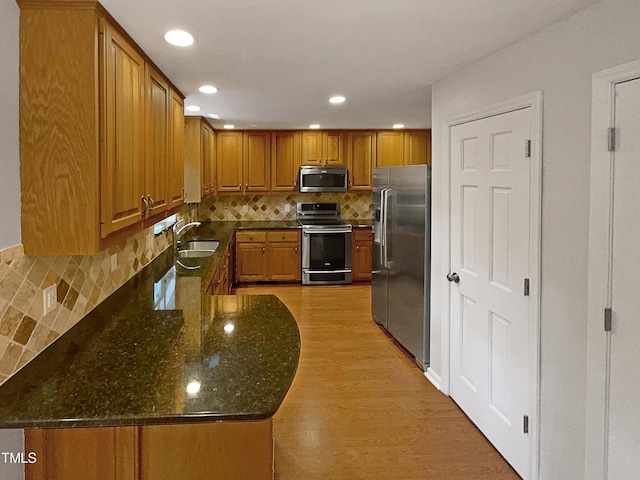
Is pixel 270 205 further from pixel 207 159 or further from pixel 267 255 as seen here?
pixel 207 159

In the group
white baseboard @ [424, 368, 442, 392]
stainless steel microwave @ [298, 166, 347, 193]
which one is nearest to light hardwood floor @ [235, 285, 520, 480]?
white baseboard @ [424, 368, 442, 392]

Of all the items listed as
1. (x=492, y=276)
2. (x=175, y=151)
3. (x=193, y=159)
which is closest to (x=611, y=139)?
(x=492, y=276)

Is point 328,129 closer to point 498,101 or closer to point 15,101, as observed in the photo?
point 498,101

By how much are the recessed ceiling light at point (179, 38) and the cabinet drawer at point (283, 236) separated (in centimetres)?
452

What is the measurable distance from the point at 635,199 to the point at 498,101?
1.08 metres

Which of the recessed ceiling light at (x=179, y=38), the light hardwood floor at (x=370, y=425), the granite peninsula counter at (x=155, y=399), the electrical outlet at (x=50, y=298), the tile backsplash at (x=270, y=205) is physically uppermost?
the recessed ceiling light at (x=179, y=38)

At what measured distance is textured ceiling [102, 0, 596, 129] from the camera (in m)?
2.05

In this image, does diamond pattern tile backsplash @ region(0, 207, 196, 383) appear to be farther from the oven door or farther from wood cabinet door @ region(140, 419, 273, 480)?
the oven door

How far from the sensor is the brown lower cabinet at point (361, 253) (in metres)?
7.15

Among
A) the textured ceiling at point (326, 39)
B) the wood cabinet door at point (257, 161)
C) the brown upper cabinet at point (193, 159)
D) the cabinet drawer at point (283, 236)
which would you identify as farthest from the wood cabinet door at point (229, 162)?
the textured ceiling at point (326, 39)

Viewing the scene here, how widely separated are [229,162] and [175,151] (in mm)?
3504

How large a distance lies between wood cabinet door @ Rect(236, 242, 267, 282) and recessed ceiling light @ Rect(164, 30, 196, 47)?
454 cm

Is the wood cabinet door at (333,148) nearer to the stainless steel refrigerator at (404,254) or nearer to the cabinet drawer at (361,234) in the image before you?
the cabinet drawer at (361,234)

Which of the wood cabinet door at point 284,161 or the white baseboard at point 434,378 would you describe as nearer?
the white baseboard at point 434,378
